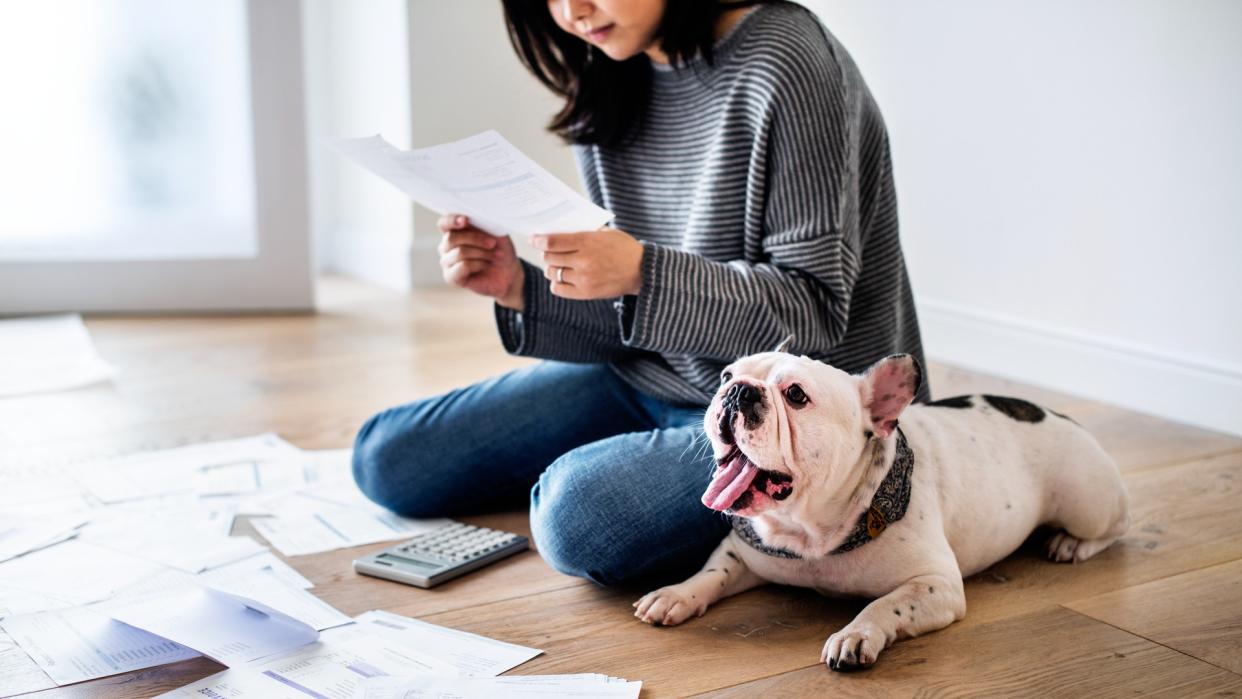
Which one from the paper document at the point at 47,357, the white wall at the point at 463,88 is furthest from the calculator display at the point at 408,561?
the white wall at the point at 463,88

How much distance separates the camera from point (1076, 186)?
8.06 ft

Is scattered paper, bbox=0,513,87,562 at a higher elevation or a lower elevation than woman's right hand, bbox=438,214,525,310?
lower

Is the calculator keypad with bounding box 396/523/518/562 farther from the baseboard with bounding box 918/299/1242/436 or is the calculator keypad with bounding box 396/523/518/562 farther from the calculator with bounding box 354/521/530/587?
the baseboard with bounding box 918/299/1242/436

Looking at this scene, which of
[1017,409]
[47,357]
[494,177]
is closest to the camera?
[494,177]

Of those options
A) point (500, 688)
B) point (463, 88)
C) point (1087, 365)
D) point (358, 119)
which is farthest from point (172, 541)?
point (358, 119)

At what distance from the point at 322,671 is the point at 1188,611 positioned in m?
0.99

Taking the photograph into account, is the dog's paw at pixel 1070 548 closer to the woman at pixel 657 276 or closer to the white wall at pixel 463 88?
the woman at pixel 657 276

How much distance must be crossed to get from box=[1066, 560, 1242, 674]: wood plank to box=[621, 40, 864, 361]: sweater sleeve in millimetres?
460

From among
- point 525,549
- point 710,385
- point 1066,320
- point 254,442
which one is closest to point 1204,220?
point 1066,320

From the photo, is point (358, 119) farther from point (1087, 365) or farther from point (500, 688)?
point (500, 688)

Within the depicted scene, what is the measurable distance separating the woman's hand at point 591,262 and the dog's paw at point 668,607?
35 cm

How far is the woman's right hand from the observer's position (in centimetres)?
158

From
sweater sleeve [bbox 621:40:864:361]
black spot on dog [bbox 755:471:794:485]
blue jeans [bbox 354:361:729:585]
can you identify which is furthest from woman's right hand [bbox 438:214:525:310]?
black spot on dog [bbox 755:471:794:485]

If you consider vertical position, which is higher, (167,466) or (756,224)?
(756,224)
